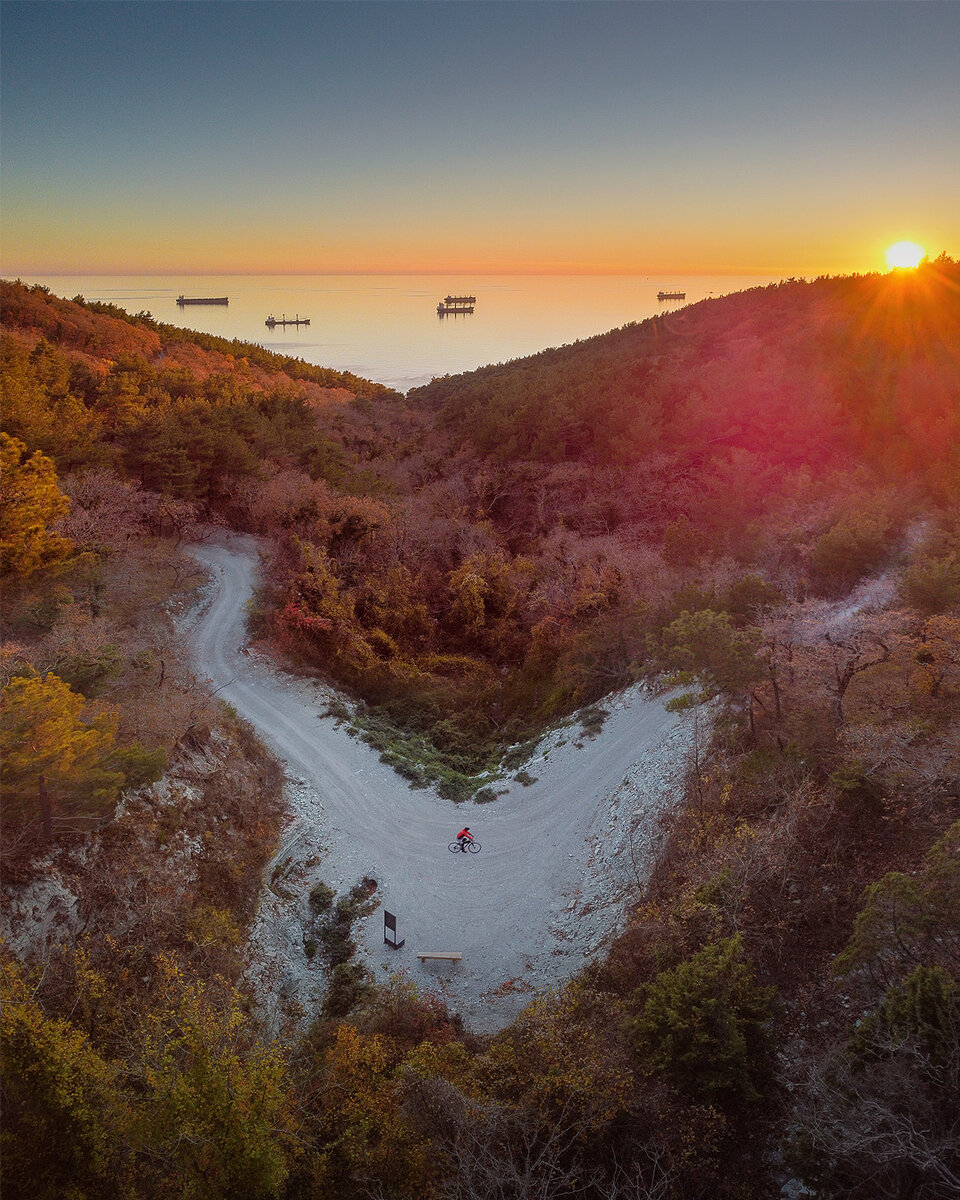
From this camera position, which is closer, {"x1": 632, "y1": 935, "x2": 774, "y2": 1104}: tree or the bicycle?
{"x1": 632, "y1": 935, "x2": 774, "y2": 1104}: tree

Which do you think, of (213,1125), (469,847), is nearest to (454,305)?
(469,847)

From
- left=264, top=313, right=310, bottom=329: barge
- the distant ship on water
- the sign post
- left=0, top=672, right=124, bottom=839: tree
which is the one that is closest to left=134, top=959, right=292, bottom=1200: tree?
left=0, top=672, right=124, bottom=839: tree

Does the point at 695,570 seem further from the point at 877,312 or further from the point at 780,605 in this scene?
the point at 877,312

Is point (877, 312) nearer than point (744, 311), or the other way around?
point (877, 312)

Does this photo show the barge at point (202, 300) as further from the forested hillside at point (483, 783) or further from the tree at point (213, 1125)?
the tree at point (213, 1125)

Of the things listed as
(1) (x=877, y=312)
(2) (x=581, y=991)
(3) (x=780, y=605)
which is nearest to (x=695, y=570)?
(3) (x=780, y=605)

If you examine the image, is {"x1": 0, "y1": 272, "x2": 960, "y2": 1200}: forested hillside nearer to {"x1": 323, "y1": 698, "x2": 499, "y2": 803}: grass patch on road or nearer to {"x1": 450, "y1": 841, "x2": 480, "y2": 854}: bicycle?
{"x1": 323, "y1": 698, "x2": 499, "y2": 803}: grass patch on road
